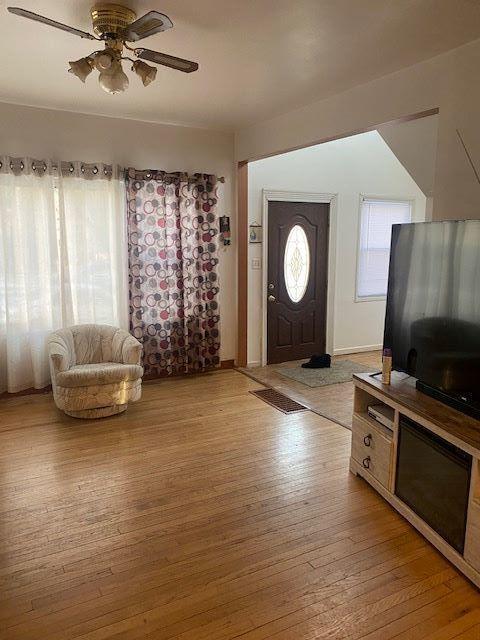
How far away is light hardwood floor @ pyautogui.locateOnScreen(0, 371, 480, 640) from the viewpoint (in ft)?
6.15

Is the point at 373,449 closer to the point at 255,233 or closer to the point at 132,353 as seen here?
the point at 132,353

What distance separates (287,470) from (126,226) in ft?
9.21

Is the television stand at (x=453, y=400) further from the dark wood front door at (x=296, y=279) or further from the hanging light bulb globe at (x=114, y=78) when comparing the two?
the dark wood front door at (x=296, y=279)

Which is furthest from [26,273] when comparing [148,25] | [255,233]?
[148,25]

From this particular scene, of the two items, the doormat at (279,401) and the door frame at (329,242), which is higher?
the door frame at (329,242)

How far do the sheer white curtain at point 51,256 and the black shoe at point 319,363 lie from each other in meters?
2.29

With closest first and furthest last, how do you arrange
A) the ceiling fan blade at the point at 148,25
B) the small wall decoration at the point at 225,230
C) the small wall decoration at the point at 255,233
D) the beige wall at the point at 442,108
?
the ceiling fan blade at the point at 148,25 → the beige wall at the point at 442,108 → the small wall decoration at the point at 225,230 → the small wall decoration at the point at 255,233

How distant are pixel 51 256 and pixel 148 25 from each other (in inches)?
105

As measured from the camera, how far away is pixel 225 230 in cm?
515

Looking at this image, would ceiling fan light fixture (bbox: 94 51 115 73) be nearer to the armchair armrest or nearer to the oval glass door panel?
the armchair armrest

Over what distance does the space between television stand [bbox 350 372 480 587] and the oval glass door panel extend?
279 cm

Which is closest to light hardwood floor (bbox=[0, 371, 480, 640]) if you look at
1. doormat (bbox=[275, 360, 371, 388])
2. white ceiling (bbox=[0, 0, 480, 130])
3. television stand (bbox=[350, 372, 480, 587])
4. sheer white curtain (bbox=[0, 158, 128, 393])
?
television stand (bbox=[350, 372, 480, 587])

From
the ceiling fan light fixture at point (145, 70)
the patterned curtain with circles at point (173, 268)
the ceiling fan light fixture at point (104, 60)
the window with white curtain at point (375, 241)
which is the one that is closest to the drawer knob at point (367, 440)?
the ceiling fan light fixture at point (145, 70)

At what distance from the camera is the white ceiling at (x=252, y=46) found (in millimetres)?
2287
